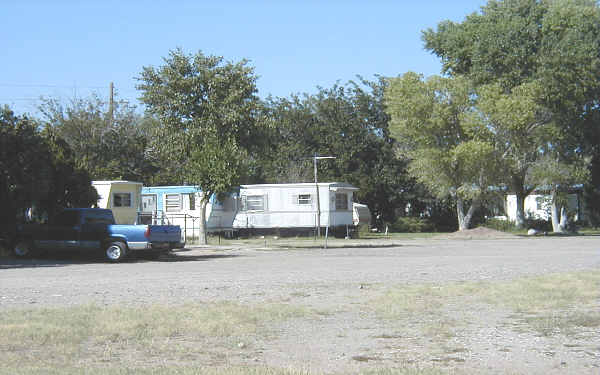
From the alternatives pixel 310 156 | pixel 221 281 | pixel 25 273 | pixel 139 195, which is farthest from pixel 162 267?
pixel 310 156

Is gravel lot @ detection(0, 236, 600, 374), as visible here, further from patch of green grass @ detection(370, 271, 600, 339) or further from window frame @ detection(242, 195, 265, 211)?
window frame @ detection(242, 195, 265, 211)

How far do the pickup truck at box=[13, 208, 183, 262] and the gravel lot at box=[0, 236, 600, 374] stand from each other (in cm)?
51

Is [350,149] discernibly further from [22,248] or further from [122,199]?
[22,248]

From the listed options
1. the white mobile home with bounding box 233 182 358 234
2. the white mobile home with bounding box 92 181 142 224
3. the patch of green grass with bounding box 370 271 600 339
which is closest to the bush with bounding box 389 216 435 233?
the white mobile home with bounding box 233 182 358 234

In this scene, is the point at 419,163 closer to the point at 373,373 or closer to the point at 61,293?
the point at 61,293

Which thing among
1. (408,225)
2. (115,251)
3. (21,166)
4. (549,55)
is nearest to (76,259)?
(115,251)

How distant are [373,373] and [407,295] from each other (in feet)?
18.2

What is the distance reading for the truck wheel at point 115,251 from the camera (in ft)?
72.4

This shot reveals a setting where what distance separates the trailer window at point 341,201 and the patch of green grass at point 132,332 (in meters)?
27.7

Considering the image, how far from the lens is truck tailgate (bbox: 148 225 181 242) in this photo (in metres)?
22.3

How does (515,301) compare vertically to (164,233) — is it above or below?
below

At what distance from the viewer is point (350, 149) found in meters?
52.1

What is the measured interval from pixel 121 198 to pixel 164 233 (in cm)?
1454

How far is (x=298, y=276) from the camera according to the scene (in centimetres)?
1602
